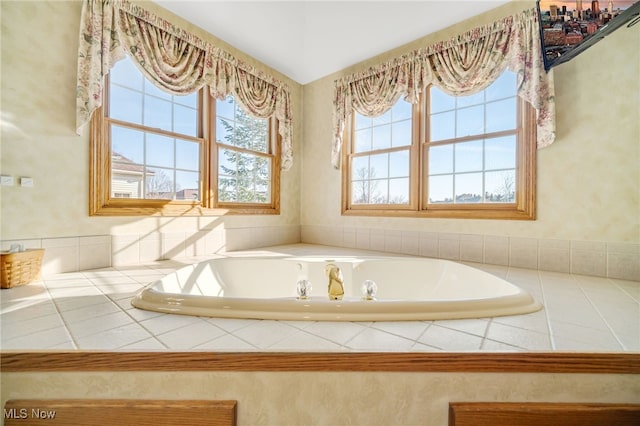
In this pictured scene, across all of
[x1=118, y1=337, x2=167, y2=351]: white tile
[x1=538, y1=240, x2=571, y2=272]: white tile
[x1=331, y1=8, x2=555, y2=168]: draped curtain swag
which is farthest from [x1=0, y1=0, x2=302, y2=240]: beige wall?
[x1=538, y1=240, x2=571, y2=272]: white tile

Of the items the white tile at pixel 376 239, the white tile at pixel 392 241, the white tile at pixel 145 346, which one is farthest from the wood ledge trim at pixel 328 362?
the white tile at pixel 376 239

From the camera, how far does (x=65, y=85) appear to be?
5.39ft

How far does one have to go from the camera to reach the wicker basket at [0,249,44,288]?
4.28ft

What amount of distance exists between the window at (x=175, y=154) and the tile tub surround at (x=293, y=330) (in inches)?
36.2

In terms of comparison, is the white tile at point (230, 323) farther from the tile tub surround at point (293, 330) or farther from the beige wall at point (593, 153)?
the beige wall at point (593, 153)

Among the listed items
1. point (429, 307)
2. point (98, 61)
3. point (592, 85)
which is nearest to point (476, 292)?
point (429, 307)

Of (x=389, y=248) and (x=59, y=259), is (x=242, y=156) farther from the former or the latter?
(x=389, y=248)

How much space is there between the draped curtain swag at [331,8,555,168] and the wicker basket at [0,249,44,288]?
2.48 metres

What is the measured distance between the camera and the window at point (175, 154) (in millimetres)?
1864

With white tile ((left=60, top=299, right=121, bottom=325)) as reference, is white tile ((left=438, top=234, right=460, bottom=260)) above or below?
above

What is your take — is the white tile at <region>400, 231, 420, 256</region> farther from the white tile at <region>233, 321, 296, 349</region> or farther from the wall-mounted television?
the white tile at <region>233, 321, 296, 349</region>

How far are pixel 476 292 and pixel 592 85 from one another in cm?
151

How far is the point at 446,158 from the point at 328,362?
212 centimetres

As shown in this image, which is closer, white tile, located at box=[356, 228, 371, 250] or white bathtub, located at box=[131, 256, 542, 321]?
white bathtub, located at box=[131, 256, 542, 321]
